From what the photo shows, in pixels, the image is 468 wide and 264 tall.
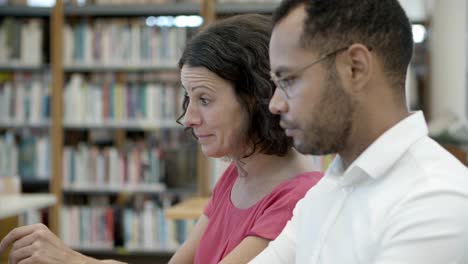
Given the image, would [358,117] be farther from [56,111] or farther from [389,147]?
[56,111]

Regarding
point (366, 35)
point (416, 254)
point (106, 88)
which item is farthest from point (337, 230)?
point (106, 88)

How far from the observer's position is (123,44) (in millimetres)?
4629

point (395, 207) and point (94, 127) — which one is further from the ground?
point (395, 207)

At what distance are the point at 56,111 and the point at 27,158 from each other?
43 cm

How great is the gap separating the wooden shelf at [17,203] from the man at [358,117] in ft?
8.02

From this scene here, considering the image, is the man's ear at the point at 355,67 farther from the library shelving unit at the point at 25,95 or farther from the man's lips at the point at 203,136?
the library shelving unit at the point at 25,95

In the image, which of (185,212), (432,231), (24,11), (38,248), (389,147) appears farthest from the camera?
(24,11)

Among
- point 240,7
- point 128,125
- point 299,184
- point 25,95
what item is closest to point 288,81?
point 299,184

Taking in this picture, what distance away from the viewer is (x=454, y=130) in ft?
12.2

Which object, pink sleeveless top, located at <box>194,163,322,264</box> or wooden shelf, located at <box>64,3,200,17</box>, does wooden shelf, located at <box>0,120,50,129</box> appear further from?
pink sleeveless top, located at <box>194,163,322,264</box>

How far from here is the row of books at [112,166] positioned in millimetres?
4605

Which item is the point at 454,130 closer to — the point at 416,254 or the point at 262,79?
the point at 262,79

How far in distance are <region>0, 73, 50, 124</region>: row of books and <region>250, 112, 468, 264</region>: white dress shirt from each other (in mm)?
3915

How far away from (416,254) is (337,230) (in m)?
0.17
